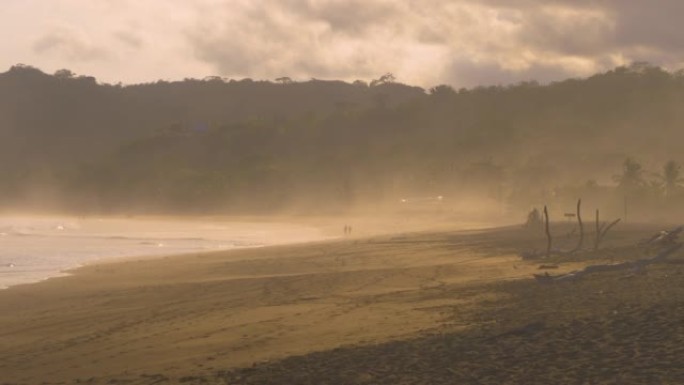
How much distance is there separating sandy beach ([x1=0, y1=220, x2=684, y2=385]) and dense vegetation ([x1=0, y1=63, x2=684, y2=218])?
38.0 m

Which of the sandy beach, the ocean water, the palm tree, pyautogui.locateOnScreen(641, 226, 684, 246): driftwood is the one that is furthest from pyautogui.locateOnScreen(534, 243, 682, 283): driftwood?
the palm tree

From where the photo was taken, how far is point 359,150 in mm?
135000

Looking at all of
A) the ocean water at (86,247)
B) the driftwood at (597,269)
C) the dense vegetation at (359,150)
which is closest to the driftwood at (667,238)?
the driftwood at (597,269)

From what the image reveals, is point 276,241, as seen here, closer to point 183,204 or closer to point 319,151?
point 183,204

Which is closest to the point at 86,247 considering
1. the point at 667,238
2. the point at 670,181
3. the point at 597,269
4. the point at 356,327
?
the point at 667,238

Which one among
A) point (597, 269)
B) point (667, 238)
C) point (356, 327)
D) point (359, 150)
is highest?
point (359, 150)

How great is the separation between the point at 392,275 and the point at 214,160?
411 ft

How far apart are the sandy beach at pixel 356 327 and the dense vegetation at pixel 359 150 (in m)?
38.0

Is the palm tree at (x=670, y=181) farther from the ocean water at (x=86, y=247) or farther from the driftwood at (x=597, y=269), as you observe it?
the driftwood at (x=597, y=269)

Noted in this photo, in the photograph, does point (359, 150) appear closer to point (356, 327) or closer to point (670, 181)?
point (670, 181)

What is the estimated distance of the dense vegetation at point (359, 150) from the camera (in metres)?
87.4

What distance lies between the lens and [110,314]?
18.2 m

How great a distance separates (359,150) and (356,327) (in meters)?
121

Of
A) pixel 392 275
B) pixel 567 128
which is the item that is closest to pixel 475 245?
pixel 392 275
